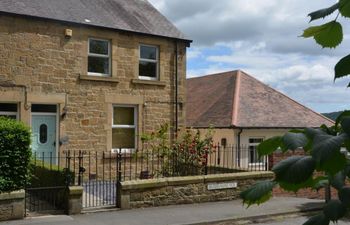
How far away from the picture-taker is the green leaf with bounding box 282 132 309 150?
111cm

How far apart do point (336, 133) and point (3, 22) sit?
Result: 15.8 m

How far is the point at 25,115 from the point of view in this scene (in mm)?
15914

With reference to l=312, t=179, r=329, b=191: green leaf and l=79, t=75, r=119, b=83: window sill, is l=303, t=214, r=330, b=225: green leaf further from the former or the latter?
l=79, t=75, r=119, b=83: window sill

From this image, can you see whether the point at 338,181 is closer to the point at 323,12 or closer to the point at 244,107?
the point at 323,12

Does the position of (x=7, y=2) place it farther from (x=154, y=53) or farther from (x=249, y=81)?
(x=249, y=81)

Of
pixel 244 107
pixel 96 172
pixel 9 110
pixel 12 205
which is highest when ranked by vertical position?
pixel 244 107

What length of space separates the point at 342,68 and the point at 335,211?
35 centimetres

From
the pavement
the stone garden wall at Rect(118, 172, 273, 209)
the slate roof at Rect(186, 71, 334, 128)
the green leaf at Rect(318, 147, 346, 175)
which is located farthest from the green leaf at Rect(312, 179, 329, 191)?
the slate roof at Rect(186, 71, 334, 128)

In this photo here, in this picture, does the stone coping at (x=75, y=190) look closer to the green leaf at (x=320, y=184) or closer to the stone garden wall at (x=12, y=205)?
the stone garden wall at (x=12, y=205)

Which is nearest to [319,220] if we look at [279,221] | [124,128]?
[279,221]

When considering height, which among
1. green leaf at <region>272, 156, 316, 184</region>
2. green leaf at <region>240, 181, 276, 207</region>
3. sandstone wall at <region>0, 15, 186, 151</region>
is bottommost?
green leaf at <region>240, 181, 276, 207</region>

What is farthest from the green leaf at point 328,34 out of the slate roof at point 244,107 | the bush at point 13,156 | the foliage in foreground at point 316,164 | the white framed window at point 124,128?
the slate roof at point 244,107

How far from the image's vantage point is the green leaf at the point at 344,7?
44.5 inches

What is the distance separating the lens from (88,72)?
17.4 m
